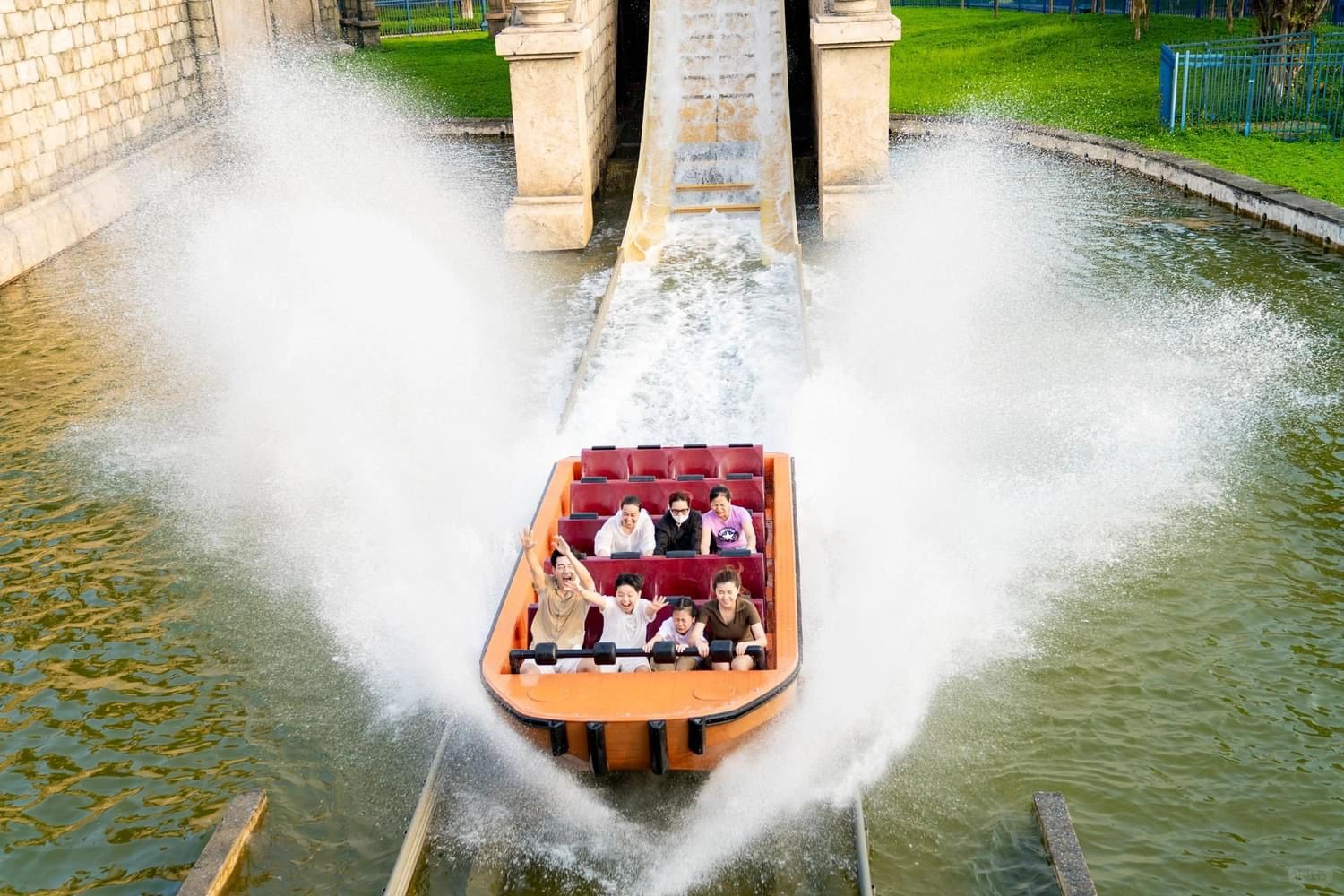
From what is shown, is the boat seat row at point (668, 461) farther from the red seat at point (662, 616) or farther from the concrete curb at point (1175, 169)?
the concrete curb at point (1175, 169)

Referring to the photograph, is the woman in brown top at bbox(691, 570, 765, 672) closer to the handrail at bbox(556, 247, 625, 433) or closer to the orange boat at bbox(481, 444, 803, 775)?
the orange boat at bbox(481, 444, 803, 775)

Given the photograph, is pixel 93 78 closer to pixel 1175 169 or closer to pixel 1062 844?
pixel 1175 169

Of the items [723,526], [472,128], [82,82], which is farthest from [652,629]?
[472,128]

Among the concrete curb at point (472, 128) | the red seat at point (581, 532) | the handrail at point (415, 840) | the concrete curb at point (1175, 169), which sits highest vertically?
the concrete curb at point (472, 128)

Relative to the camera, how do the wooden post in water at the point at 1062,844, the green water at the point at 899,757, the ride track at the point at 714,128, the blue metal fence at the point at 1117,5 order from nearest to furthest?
1. the wooden post in water at the point at 1062,844
2. the green water at the point at 899,757
3. the ride track at the point at 714,128
4. the blue metal fence at the point at 1117,5

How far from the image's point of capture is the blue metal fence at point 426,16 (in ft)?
123

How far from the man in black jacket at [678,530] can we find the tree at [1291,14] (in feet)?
50.1

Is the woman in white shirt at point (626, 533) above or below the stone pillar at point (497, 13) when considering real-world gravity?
below

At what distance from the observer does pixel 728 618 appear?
679 centimetres

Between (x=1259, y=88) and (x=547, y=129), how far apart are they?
10904 mm

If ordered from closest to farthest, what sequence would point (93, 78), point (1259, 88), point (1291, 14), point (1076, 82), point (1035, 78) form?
point (93, 78), point (1291, 14), point (1259, 88), point (1076, 82), point (1035, 78)

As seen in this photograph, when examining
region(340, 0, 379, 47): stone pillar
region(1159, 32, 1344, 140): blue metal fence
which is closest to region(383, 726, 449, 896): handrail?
region(1159, 32, 1344, 140): blue metal fence

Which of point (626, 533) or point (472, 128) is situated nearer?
point (626, 533)

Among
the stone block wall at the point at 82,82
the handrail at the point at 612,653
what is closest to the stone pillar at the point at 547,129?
the stone block wall at the point at 82,82
